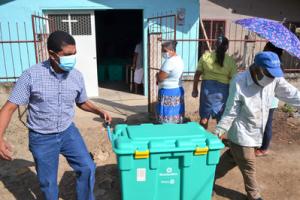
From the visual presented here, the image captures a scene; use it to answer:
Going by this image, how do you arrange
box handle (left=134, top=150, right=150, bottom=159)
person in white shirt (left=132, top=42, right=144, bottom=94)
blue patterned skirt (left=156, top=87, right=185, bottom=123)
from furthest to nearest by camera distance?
person in white shirt (left=132, top=42, right=144, bottom=94), blue patterned skirt (left=156, top=87, right=185, bottom=123), box handle (left=134, top=150, right=150, bottom=159)

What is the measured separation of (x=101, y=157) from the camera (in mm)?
4148

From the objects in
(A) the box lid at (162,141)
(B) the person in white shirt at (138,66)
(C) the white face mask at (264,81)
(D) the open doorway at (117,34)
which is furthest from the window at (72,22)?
(C) the white face mask at (264,81)

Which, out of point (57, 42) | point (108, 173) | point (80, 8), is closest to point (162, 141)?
point (57, 42)

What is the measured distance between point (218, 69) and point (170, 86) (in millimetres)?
662

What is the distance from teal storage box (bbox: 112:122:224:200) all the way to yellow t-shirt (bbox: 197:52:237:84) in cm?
158

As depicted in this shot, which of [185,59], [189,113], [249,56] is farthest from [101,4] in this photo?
[249,56]

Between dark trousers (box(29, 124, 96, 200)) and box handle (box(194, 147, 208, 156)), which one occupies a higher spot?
box handle (box(194, 147, 208, 156))

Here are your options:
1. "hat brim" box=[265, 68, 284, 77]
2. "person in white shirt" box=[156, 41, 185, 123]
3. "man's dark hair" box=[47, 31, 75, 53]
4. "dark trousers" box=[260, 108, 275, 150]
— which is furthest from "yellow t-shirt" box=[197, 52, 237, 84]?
"man's dark hair" box=[47, 31, 75, 53]

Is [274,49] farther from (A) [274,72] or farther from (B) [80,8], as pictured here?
(B) [80,8]

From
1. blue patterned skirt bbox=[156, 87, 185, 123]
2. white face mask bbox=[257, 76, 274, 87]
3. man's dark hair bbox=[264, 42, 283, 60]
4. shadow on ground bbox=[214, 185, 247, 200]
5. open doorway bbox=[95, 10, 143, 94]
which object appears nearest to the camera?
white face mask bbox=[257, 76, 274, 87]

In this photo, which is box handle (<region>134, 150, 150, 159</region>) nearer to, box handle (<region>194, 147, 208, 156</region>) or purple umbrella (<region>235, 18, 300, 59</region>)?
box handle (<region>194, 147, 208, 156</region>)

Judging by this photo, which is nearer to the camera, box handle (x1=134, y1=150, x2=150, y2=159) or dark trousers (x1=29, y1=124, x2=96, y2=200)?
box handle (x1=134, y1=150, x2=150, y2=159)

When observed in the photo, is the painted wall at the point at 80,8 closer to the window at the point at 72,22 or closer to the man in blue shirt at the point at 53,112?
the window at the point at 72,22

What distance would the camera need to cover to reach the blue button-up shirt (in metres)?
2.43
